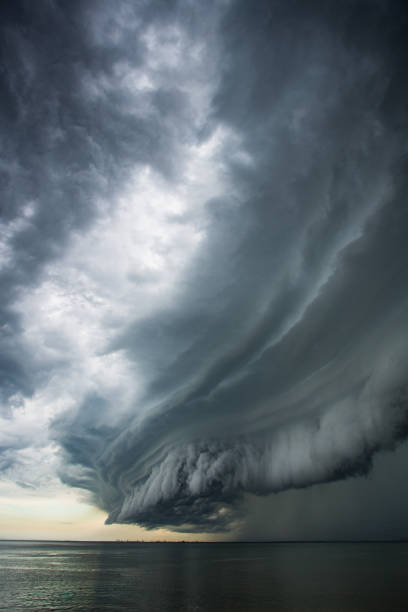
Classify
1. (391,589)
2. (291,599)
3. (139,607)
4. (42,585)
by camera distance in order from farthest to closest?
(42,585)
(391,589)
(291,599)
(139,607)

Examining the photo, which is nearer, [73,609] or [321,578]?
[73,609]

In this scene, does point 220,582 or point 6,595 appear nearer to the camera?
point 6,595

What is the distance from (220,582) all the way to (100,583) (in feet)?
89.7

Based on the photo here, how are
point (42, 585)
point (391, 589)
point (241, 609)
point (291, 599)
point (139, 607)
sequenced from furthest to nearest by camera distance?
point (42, 585) → point (391, 589) → point (291, 599) → point (139, 607) → point (241, 609)

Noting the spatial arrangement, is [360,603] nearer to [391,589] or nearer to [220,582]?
[391,589]

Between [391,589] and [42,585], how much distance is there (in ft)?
231

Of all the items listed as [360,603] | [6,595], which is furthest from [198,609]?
[6,595]

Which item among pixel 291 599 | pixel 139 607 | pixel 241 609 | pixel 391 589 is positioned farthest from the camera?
pixel 391 589

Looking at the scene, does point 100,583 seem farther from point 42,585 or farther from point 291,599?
point 291,599

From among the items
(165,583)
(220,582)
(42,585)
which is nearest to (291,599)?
(220,582)

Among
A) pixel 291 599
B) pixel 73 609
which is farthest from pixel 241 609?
pixel 73 609

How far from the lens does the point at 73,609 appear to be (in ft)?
165

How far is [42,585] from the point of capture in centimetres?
7550

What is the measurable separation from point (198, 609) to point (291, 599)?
16.0 meters
